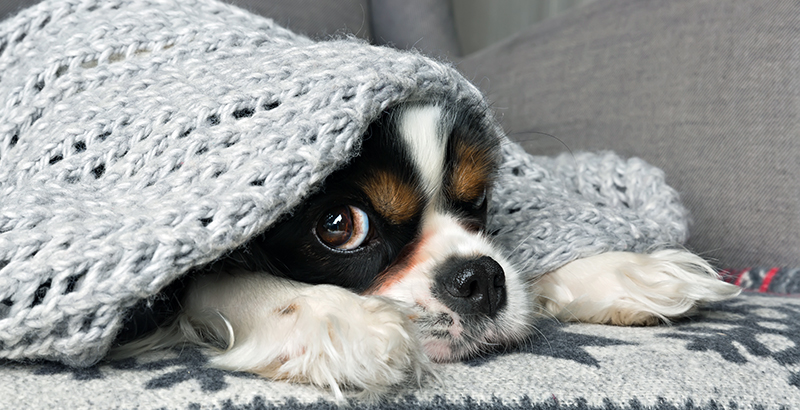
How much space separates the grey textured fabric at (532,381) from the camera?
20.8 inches

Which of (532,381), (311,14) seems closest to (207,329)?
(532,381)

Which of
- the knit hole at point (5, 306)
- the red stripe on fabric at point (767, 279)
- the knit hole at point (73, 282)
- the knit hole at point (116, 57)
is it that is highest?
the knit hole at point (116, 57)

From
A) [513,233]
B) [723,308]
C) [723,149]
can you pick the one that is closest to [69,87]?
[513,233]

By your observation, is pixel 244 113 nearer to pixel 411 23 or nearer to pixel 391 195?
pixel 391 195

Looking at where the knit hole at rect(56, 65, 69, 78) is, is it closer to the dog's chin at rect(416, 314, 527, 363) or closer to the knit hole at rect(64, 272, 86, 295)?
the knit hole at rect(64, 272, 86, 295)

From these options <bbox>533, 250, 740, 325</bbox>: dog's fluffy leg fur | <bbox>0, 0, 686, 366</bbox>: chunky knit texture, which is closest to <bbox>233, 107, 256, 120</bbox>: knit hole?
<bbox>0, 0, 686, 366</bbox>: chunky knit texture

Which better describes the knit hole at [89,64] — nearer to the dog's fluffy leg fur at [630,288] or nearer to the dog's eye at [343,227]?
the dog's eye at [343,227]

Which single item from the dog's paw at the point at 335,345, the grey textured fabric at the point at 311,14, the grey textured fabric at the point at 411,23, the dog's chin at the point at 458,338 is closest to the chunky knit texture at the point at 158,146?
the dog's paw at the point at 335,345

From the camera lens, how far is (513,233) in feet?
3.33

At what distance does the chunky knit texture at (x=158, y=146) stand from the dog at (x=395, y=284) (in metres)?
0.06

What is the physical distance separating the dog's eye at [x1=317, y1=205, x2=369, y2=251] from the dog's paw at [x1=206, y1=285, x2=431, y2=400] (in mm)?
76

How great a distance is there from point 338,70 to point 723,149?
85 cm

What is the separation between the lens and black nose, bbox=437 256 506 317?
2.47ft

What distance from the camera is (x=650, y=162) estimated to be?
4.35 ft
